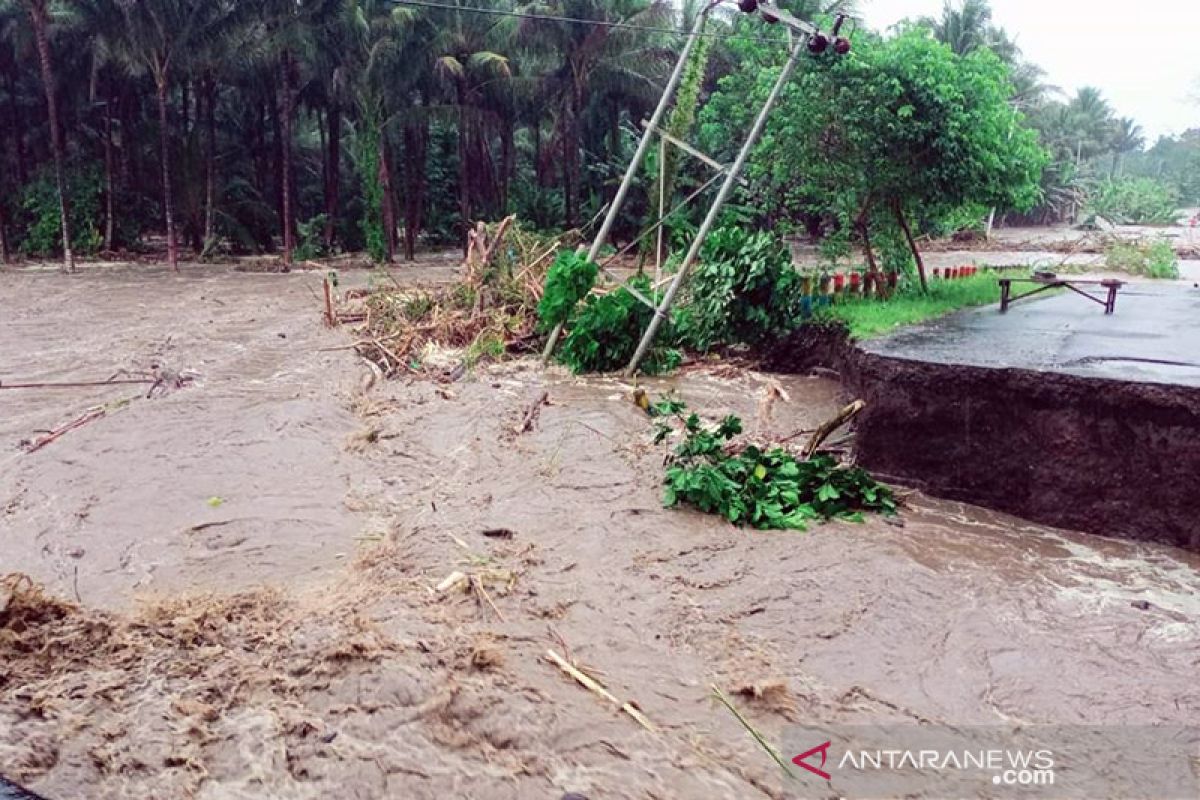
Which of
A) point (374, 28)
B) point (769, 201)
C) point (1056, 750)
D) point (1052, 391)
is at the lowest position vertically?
point (1056, 750)

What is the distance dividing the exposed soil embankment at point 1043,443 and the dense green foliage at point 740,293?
3928 mm

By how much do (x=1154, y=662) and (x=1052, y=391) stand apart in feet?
7.23

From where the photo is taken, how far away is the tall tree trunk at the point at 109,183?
2578 centimetres

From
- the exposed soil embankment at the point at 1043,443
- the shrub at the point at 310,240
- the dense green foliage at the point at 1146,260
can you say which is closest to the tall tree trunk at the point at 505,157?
the shrub at the point at 310,240

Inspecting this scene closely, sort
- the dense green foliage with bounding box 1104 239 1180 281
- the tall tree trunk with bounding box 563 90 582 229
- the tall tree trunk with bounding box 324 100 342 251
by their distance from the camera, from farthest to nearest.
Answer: the tall tree trunk with bounding box 324 100 342 251
the tall tree trunk with bounding box 563 90 582 229
the dense green foliage with bounding box 1104 239 1180 281

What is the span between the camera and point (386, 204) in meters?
25.3

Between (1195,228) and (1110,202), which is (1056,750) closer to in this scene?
(1195,228)

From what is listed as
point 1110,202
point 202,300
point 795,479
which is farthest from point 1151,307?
point 1110,202

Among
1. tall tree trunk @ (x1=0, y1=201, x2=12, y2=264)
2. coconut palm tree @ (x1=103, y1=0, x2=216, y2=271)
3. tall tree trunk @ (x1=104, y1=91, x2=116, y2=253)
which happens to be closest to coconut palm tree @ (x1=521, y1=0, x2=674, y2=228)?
coconut palm tree @ (x1=103, y1=0, x2=216, y2=271)

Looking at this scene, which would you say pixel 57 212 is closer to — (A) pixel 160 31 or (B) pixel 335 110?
(A) pixel 160 31

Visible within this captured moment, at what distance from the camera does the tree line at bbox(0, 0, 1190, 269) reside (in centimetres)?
2125

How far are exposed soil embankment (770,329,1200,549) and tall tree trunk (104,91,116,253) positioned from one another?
25684mm

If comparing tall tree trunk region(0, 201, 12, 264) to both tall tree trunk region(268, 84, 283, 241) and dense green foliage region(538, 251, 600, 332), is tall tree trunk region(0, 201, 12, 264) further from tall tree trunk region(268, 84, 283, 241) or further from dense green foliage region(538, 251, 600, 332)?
dense green foliage region(538, 251, 600, 332)

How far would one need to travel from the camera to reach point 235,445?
8.27 metres
